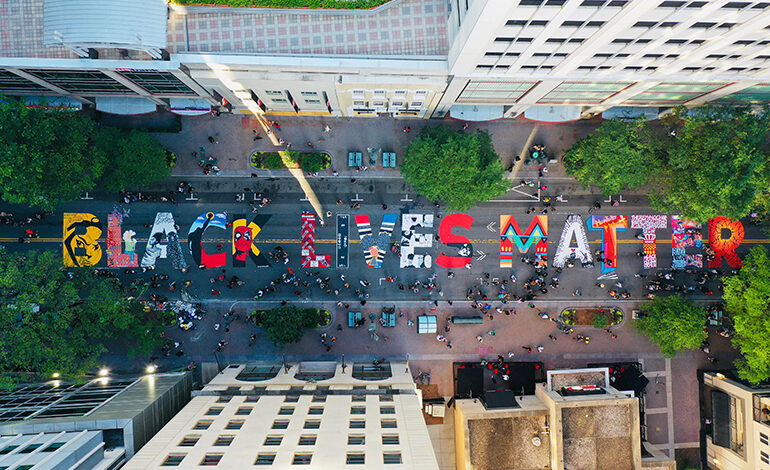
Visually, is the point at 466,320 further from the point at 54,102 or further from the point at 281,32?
the point at 54,102

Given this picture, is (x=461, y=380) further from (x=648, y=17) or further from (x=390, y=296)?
(x=648, y=17)

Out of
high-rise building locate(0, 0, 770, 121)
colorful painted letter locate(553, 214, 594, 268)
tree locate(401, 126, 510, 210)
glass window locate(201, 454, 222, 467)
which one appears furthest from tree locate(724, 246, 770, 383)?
glass window locate(201, 454, 222, 467)

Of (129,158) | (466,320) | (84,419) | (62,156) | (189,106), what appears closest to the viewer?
(84,419)

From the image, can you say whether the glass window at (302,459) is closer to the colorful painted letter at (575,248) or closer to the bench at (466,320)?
the bench at (466,320)

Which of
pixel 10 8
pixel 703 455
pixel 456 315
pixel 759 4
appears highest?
pixel 10 8

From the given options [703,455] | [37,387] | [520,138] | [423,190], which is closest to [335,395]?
[423,190]

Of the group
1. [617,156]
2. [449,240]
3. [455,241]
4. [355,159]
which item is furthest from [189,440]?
[617,156]
